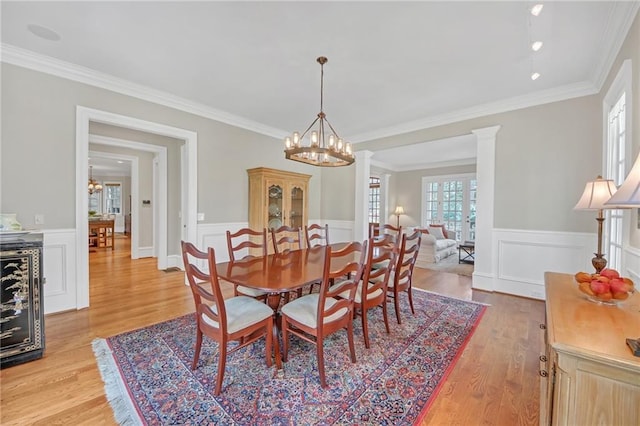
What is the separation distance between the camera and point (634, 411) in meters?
0.84

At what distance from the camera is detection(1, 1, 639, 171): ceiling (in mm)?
2014

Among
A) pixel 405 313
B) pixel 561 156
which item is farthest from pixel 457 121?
pixel 405 313

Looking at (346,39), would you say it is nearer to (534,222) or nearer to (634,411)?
(634,411)

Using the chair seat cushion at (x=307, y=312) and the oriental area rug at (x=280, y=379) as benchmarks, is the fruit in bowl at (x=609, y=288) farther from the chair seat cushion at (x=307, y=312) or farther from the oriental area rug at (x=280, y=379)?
the chair seat cushion at (x=307, y=312)

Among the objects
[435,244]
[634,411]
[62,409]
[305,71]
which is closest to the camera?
[634,411]

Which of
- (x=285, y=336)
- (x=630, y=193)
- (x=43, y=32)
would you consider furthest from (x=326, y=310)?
(x=43, y=32)

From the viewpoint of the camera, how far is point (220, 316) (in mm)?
1671

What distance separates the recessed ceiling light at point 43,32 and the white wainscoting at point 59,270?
6.03 ft

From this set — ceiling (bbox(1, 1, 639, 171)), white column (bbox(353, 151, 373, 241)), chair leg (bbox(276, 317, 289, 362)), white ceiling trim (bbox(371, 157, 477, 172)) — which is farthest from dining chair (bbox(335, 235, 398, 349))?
white ceiling trim (bbox(371, 157, 477, 172))

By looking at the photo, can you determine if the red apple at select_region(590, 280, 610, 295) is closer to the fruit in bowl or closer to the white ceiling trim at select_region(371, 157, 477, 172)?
the fruit in bowl

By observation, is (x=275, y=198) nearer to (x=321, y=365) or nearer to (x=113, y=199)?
(x=321, y=365)

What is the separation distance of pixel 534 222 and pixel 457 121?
1.75 meters

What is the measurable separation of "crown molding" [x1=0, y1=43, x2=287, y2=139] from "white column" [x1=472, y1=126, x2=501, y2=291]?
368 centimetres

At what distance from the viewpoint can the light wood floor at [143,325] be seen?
1.54m
